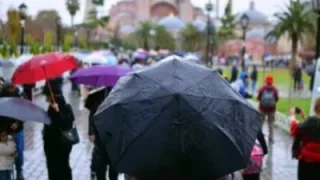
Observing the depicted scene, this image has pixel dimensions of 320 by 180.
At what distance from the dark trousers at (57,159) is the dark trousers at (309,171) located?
108 inches

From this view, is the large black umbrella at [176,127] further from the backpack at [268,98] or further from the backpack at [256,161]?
the backpack at [268,98]

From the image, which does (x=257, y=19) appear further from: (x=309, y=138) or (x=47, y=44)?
(x=309, y=138)

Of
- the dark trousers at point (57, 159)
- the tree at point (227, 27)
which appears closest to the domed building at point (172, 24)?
the tree at point (227, 27)

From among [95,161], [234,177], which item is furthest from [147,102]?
[95,161]

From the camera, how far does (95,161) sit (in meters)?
9.12

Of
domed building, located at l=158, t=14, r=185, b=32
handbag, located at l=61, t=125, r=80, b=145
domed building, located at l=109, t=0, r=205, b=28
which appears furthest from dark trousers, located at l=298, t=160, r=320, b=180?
domed building, located at l=109, t=0, r=205, b=28

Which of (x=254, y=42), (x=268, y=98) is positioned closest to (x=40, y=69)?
(x=268, y=98)

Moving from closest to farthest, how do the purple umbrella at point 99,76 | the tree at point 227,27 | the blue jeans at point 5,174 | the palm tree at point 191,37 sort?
the blue jeans at point 5,174 → the purple umbrella at point 99,76 → the palm tree at point 191,37 → the tree at point 227,27

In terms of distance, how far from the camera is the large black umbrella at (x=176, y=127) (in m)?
3.98

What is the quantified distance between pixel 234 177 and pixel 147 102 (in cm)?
76

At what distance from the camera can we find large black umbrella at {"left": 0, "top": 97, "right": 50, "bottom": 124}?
7.29 meters

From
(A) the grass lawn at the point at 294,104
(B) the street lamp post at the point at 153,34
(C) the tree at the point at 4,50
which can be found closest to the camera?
(A) the grass lawn at the point at 294,104

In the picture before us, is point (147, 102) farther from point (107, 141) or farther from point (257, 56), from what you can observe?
point (257, 56)

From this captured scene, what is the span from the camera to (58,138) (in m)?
8.48
